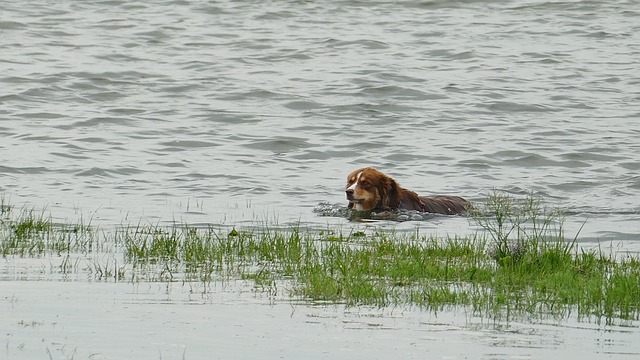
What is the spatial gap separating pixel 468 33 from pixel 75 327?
91.5 ft

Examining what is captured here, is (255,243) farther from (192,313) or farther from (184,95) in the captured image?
(184,95)

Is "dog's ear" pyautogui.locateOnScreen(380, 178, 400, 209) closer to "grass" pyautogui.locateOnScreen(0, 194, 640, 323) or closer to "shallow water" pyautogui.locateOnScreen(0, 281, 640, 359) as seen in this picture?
"grass" pyautogui.locateOnScreen(0, 194, 640, 323)

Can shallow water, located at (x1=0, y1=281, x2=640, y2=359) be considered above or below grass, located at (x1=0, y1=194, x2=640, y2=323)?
below

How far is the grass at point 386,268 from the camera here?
27.3 feet

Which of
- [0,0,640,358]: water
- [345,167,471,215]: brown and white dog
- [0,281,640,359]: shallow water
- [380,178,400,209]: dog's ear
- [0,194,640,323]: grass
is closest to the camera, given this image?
[0,281,640,359]: shallow water

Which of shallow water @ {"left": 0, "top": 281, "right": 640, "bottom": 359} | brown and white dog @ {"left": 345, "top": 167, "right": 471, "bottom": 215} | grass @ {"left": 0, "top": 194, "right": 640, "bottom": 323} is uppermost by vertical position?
brown and white dog @ {"left": 345, "top": 167, "right": 471, "bottom": 215}

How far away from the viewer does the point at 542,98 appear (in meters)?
26.2

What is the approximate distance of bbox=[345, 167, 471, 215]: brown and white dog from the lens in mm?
15258

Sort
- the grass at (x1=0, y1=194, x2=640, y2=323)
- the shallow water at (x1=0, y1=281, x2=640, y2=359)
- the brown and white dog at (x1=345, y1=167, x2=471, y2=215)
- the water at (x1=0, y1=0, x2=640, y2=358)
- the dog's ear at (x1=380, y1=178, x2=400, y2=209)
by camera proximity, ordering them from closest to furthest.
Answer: the shallow water at (x1=0, y1=281, x2=640, y2=359), the grass at (x1=0, y1=194, x2=640, y2=323), the brown and white dog at (x1=345, y1=167, x2=471, y2=215), the dog's ear at (x1=380, y1=178, x2=400, y2=209), the water at (x1=0, y1=0, x2=640, y2=358)

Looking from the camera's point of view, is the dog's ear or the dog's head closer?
the dog's head

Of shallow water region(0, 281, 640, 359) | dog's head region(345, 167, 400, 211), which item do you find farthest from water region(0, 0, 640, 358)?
dog's head region(345, 167, 400, 211)

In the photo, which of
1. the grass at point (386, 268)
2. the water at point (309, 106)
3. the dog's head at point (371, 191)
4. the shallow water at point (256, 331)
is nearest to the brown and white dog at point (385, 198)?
the dog's head at point (371, 191)

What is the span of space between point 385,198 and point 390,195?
11cm

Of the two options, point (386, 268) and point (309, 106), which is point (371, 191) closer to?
point (386, 268)
